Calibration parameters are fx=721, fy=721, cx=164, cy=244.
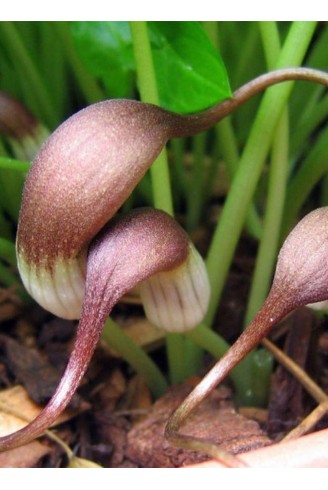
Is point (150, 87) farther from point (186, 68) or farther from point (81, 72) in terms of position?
point (81, 72)

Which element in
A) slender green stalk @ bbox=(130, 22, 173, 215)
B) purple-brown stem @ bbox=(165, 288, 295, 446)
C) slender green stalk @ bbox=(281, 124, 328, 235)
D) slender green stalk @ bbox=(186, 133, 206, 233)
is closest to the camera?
purple-brown stem @ bbox=(165, 288, 295, 446)

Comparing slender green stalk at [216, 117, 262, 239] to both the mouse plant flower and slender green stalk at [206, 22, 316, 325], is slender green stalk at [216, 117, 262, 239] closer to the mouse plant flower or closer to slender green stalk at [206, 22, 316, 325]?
slender green stalk at [206, 22, 316, 325]

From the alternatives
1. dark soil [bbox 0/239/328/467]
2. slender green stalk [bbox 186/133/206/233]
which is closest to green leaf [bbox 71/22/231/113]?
→ slender green stalk [bbox 186/133/206/233]

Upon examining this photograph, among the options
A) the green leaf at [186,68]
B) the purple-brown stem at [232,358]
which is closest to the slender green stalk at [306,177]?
the green leaf at [186,68]

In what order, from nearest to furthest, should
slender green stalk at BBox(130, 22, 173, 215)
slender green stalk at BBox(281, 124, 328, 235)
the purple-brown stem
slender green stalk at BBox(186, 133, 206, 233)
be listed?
the purple-brown stem, slender green stalk at BBox(130, 22, 173, 215), slender green stalk at BBox(281, 124, 328, 235), slender green stalk at BBox(186, 133, 206, 233)
